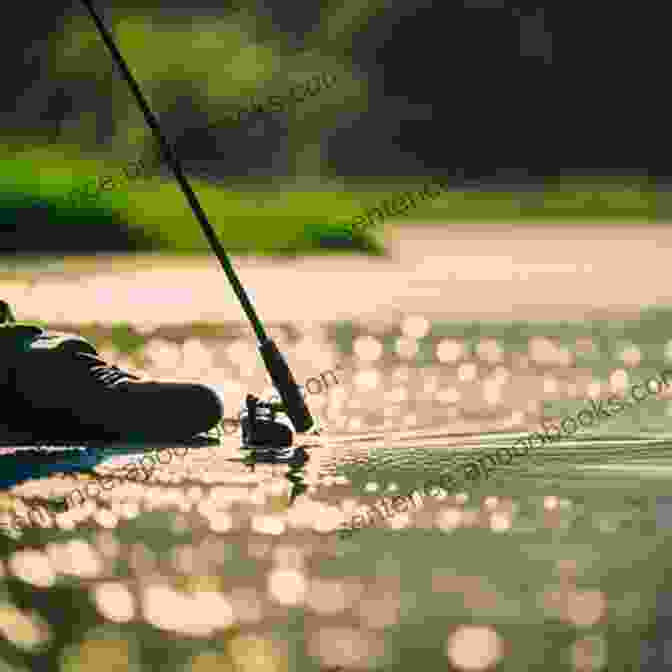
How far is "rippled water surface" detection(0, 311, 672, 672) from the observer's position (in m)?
7.79

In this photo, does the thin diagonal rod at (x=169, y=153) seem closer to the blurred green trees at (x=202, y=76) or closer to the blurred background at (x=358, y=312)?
the blurred background at (x=358, y=312)

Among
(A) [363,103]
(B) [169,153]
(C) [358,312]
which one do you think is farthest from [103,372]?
(A) [363,103]

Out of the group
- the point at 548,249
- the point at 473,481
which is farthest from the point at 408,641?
the point at 548,249

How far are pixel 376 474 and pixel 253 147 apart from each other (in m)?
33.6

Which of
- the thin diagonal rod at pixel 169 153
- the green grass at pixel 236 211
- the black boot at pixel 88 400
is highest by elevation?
the green grass at pixel 236 211

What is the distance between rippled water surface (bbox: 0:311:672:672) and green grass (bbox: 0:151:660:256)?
13587 mm

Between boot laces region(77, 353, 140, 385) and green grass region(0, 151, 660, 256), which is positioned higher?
green grass region(0, 151, 660, 256)

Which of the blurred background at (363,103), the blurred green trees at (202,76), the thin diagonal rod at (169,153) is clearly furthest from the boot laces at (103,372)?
the blurred green trees at (202,76)

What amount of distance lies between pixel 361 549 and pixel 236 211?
21.4 m

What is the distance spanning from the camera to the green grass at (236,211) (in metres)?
28.2

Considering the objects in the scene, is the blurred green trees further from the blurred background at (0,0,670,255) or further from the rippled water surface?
the rippled water surface

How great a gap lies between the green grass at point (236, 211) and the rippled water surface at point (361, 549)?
13.6 meters

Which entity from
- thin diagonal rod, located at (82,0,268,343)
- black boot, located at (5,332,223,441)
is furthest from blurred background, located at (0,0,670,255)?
black boot, located at (5,332,223,441)

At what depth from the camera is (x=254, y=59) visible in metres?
49.8
